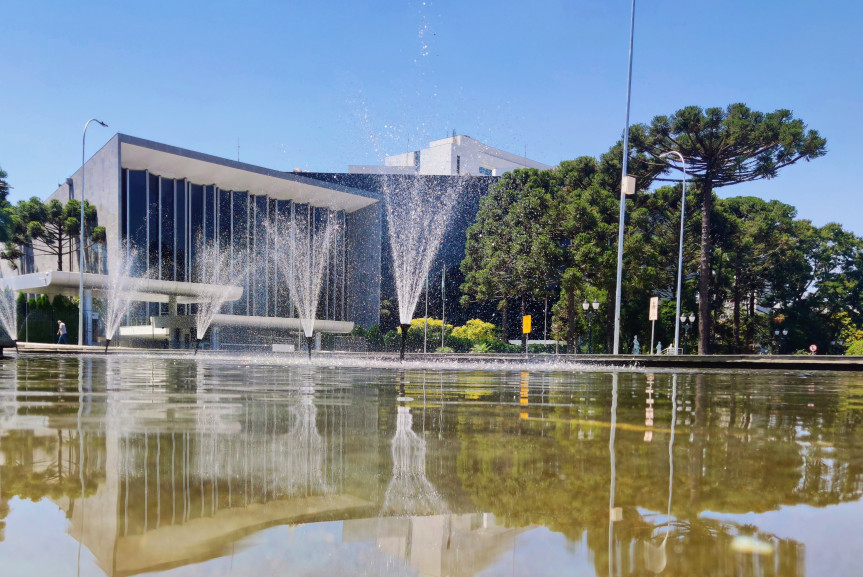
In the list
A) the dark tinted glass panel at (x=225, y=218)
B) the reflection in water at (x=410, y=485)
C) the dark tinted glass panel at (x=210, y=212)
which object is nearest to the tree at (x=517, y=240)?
the dark tinted glass panel at (x=225, y=218)

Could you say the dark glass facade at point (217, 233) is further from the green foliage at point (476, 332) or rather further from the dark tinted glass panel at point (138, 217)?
the green foliage at point (476, 332)

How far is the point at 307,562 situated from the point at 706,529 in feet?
4.17

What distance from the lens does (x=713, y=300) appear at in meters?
50.5

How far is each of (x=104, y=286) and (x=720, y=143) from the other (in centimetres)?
3373

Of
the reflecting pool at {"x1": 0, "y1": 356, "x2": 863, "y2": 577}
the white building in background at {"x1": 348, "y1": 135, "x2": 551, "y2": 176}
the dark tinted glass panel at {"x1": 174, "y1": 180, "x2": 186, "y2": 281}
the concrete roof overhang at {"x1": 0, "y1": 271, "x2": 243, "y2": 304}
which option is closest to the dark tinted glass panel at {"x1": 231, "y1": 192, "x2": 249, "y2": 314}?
the dark tinted glass panel at {"x1": 174, "y1": 180, "x2": 186, "y2": 281}

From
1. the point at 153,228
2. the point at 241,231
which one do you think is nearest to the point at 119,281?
the point at 153,228

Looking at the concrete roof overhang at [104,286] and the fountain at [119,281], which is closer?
the concrete roof overhang at [104,286]

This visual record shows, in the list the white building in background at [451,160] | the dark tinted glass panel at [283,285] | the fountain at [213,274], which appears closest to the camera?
the fountain at [213,274]

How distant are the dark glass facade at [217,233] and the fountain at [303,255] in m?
0.41

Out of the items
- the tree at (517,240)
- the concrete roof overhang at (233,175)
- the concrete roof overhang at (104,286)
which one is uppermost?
the concrete roof overhang at (233,175)

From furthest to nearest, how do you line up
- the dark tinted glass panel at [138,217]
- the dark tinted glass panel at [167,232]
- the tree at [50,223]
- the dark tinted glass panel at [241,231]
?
the dark tinted glass panel at [241,231] → the dark tinted glass panel at [167,232] → the dark tinted glass panel at [138,217] → the tree at [50,223]

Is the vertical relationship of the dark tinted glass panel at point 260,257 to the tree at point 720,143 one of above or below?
below

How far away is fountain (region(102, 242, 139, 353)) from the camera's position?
37938 mm

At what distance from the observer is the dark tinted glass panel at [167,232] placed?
41.2 meters
